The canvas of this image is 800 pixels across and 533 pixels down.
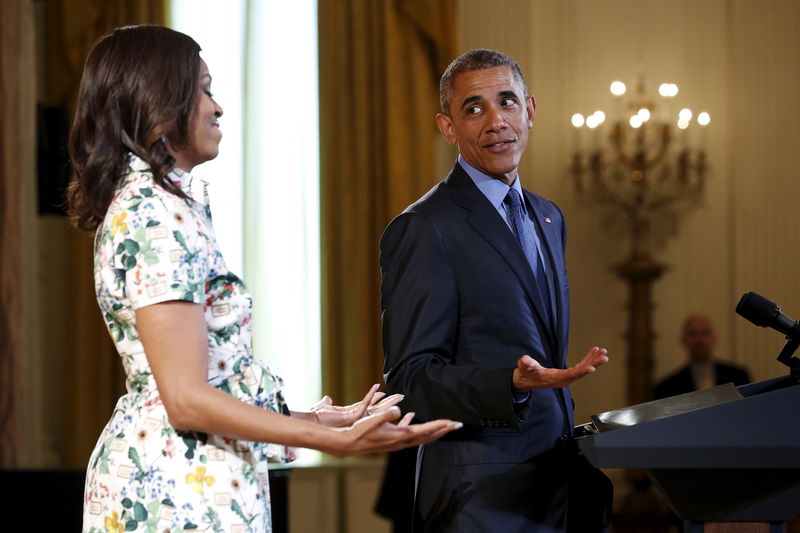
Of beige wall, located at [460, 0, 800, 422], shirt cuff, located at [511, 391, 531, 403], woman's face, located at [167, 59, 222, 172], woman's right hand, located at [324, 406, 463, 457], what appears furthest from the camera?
beige wall, located at [460, 0, 800, 422]

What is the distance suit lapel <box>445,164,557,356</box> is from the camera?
1930mm

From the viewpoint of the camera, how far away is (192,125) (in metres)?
1.43

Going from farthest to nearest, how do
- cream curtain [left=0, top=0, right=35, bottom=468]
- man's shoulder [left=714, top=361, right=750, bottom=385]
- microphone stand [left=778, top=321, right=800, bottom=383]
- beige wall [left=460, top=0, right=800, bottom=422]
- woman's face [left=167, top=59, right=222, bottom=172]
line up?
beige wall [left=460, top=0, right=800, bottom=422], man's shoulder [left=714, top=361, right=750, bottom=385], cream curtain [left=0, top=0, right=35, bottom=468], microphone stand [left=778, top=321, right=800, bottom=383], woman's face [left=167, top=59, right=222, bottom=172]

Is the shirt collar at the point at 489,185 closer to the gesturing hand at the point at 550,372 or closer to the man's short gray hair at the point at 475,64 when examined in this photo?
the man's short gray hair at the point at 475,64

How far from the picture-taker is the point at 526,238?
205 cm

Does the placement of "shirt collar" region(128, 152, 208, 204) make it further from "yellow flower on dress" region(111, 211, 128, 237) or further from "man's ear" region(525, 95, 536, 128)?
"man's ear" region(525, 95, 536, 128)

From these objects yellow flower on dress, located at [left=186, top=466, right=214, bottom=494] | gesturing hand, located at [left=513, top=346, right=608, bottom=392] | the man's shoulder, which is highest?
gesturing hand, located at [left=513, top=346, right=608, bottom=392]

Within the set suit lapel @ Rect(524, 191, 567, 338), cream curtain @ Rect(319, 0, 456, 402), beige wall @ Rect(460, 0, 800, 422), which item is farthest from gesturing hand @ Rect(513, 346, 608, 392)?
beige wall @ Rect(460, 0, 800, 422)

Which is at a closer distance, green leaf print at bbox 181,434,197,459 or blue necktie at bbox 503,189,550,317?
green leaf print at bbox 181,434,197,459

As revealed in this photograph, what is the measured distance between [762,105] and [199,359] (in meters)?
5.96

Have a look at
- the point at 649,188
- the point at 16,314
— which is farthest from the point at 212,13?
the point at 649,188

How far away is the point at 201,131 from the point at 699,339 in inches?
191

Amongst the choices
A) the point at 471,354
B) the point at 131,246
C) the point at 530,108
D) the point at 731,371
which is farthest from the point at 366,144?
the point at 131,246

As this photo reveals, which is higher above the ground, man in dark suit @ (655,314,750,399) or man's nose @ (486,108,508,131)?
man's nose @ (486,108,508,131)
